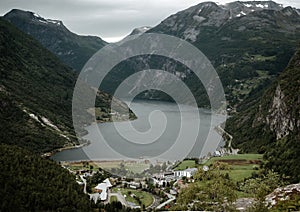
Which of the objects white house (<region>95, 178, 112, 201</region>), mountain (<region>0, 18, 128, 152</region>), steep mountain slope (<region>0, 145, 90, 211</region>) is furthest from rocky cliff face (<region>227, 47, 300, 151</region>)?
mountain (<region>0, 18, 128, 152</region>)

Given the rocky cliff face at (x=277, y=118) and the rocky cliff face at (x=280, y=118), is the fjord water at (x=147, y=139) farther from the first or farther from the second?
the rocky cliff face at (x=280, y=118)

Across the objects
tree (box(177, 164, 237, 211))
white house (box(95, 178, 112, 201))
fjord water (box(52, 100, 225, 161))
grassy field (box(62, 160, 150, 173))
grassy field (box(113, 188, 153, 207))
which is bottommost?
grassy field (box(113, 188, 153, 207))

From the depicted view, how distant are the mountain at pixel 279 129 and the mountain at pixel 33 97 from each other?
36.5 metres

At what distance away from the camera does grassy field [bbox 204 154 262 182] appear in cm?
4494

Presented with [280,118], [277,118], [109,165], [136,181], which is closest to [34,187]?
[136,181]

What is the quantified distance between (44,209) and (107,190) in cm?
1508

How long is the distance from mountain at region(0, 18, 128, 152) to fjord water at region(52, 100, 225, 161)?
22.9ft

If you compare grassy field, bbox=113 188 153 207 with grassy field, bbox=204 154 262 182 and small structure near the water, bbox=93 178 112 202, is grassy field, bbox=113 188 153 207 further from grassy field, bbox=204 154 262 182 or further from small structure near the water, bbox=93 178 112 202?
grassy field, bbox=204 154 262 182

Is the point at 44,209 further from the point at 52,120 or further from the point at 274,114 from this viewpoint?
the point at 52,120

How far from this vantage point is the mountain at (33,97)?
8160 centimetres

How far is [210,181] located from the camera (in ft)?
51.0

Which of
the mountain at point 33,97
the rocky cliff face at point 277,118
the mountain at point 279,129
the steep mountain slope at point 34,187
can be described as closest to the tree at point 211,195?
the steep mountain slope at point 34,187

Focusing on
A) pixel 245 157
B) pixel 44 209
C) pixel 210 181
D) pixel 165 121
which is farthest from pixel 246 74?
pixel 210 181

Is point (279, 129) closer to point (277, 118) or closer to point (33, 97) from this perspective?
point (277, 118)
